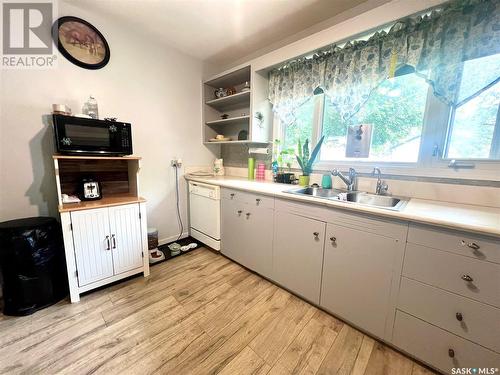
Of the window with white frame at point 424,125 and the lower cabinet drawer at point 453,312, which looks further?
the window with white frame at point 424,125

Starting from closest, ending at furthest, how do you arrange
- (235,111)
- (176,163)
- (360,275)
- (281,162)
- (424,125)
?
(360,275) → (424,125) → (281,162) → (176,163) → (235,111)

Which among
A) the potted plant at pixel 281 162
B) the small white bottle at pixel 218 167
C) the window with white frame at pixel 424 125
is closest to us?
the window with white frame at pixel 424 125

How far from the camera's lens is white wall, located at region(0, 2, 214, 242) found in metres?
1.57

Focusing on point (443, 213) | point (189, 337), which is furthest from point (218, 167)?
point (443, 213)

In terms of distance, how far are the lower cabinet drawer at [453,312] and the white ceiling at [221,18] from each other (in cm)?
213

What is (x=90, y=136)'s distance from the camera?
1.61m

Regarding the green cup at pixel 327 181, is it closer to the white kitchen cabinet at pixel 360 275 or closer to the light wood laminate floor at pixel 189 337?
the white kitchen cabinet at pixel 360 275

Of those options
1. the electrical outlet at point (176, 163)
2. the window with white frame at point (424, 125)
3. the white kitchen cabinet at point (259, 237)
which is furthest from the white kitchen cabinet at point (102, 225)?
the window with white frame at point (424, 125)

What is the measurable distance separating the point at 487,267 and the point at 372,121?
1.26 meters

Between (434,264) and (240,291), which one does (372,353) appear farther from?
(240,291)

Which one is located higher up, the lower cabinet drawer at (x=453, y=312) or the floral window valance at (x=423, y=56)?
the floral window valance at (x=423, y=56)

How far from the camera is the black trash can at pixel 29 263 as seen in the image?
4.46 feet

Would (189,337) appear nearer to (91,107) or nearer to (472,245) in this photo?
(472,245)

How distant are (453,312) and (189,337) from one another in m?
1.52
